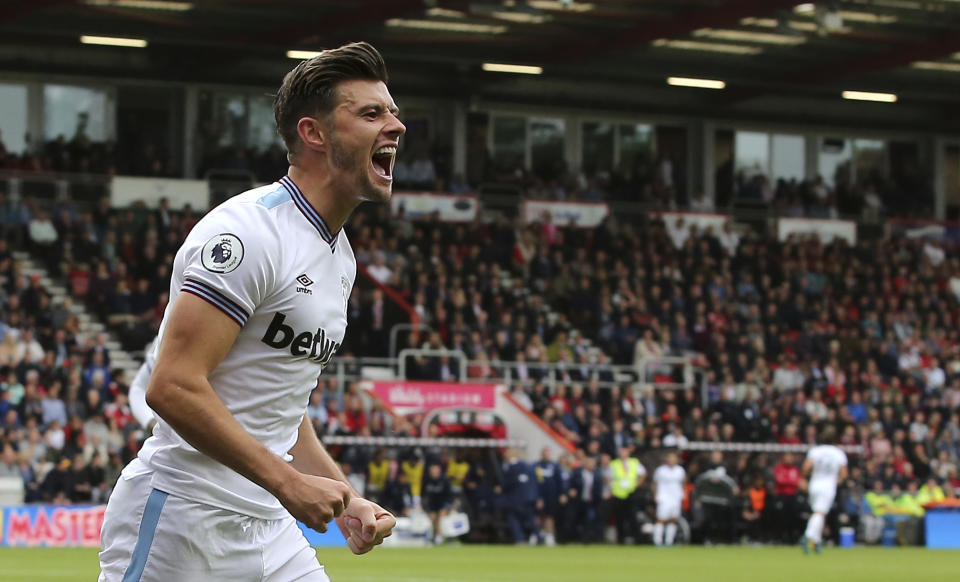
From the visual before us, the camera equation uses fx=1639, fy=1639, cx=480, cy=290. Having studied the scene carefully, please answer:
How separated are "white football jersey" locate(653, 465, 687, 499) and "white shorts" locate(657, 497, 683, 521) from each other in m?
0.11

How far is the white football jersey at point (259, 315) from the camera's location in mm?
3816

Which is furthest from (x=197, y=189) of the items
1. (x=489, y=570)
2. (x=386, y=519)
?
(x=386, y=519)

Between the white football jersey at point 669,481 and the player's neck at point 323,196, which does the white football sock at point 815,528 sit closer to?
the white football jersey at point 669,481

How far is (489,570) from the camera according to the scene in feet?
60.9

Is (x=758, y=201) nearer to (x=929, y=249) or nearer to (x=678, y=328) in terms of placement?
(x=929, y=249)

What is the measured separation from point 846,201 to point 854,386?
10.5 meters

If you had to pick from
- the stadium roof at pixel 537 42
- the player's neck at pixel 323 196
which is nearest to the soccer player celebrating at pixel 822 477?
the stadium roof at pixel 537 42

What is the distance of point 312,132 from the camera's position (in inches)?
163

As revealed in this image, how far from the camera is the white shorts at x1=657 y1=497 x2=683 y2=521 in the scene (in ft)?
88.7

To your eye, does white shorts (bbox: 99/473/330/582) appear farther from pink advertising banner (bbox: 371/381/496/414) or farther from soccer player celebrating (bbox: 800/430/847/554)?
pink advertising banner (bbox: 371/381/496/414)

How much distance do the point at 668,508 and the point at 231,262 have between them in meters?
24.0

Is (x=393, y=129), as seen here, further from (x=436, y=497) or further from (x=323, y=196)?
(x=436, y=497)

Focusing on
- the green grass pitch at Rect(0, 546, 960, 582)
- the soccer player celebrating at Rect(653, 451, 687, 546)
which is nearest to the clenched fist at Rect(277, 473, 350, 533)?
the green grass pitch at Rect(0, 546, 960, 582)

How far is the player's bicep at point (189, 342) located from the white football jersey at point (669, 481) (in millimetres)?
23514
